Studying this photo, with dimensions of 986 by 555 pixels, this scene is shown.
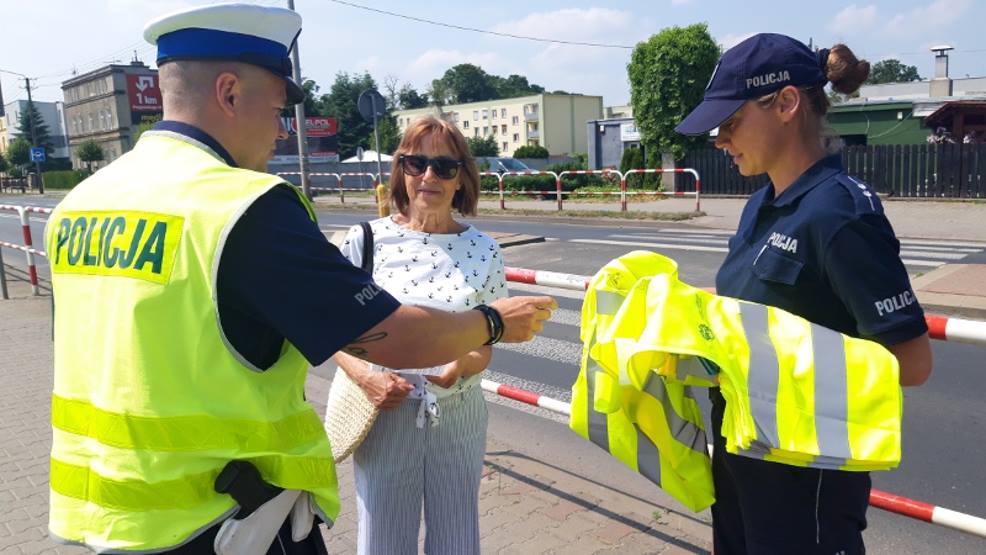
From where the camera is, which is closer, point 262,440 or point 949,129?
point 262,440

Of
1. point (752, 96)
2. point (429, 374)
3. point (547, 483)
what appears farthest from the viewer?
point (547, 483)

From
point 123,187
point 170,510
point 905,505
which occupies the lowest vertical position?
point 905,505

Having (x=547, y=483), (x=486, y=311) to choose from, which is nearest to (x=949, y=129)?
(x=547, y=483)

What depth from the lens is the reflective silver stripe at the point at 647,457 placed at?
83.7 inches

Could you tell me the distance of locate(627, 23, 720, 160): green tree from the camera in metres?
24.8

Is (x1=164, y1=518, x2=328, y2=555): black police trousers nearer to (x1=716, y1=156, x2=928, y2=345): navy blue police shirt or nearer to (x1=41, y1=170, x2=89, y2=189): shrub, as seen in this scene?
(x1=716, y1=156, x2=928, y2=345): navy blue police shirt

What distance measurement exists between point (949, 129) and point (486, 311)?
1120 inches

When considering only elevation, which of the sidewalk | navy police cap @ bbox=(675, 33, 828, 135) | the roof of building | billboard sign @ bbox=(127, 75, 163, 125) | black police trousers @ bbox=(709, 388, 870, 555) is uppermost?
billboard sign @ bbox=(127, 75, 163, 125)

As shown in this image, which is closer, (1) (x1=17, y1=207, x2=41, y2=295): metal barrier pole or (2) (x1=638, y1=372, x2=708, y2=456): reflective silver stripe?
(2) (x1=638, y1=372, x2=708, y2=456): reflective silver stripe

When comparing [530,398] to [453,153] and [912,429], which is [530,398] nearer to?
[453,153]

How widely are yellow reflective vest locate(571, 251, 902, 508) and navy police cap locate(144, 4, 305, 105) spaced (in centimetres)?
107

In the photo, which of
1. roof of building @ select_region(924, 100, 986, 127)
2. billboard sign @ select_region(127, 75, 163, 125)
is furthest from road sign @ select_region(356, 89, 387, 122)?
billboard sign @ select_region(127, 75, 163, 125)

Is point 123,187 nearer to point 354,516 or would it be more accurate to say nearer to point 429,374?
point 429,374

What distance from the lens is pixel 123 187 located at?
5.45ft
